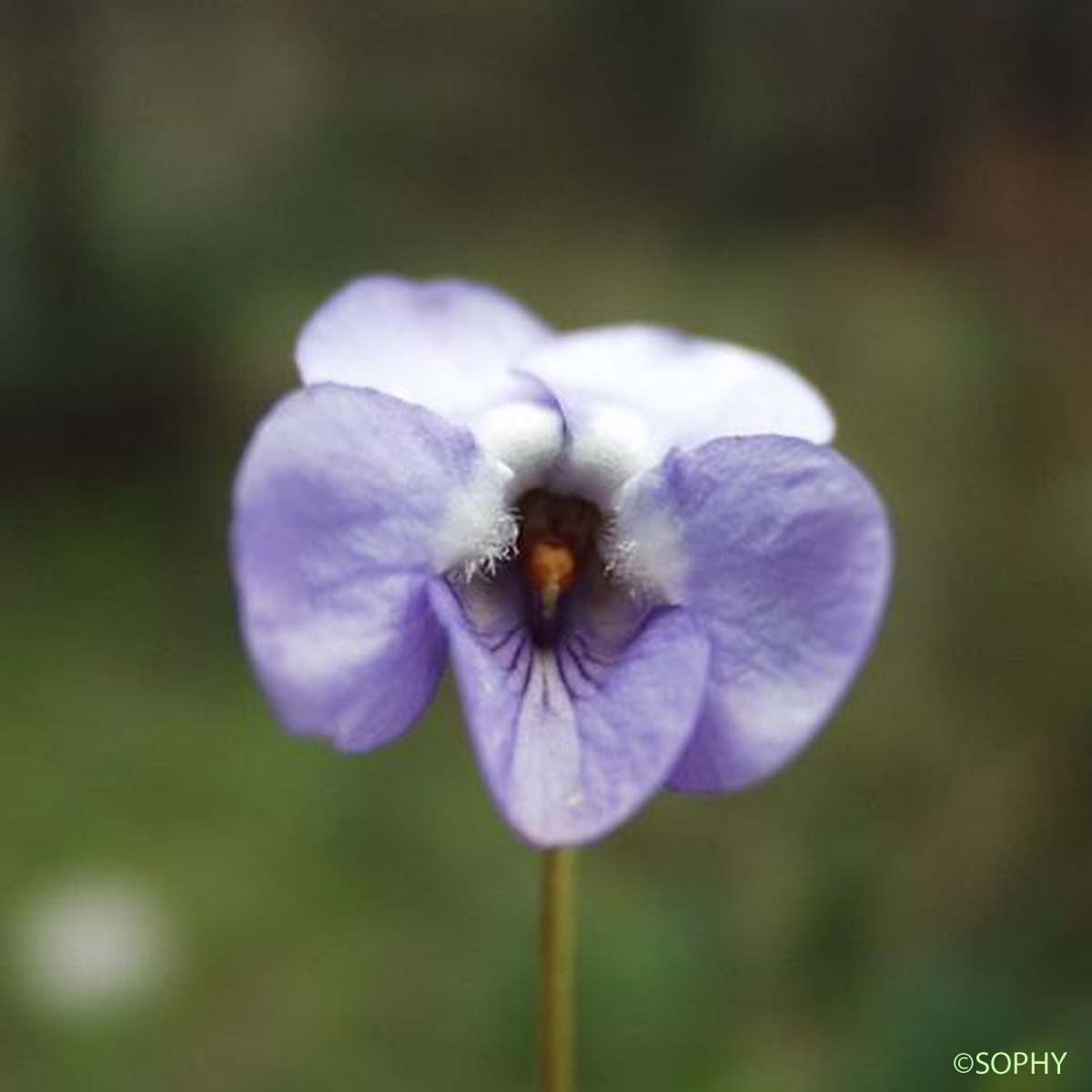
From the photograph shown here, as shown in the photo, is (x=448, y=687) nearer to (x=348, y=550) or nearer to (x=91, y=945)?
(x=91, y=945)

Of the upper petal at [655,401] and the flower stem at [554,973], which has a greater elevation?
the upper petal at [655,401]

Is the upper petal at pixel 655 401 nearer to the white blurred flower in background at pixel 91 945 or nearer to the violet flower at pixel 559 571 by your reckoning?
the violet flower at pixel 559 571

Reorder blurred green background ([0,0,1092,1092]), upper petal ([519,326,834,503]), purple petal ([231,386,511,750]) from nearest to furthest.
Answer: purple petal ([231,386,511,750]), upper petal ([519,326,834,503]), blurred green background ([0,0,1092,1092])

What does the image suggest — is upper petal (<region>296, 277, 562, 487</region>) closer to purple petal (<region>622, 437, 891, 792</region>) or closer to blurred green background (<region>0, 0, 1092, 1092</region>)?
purple petal (<region>622, 437, 891, 792</region>)

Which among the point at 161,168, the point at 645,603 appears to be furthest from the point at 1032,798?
the point at 161,168

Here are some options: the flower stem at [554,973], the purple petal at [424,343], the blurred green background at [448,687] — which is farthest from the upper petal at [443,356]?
the blurred green background at [448,687]

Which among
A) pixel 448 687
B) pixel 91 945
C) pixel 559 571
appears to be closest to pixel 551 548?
pixel 559 571

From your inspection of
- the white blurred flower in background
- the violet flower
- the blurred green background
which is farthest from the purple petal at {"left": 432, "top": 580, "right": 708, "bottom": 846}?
the white blurred flower in background
